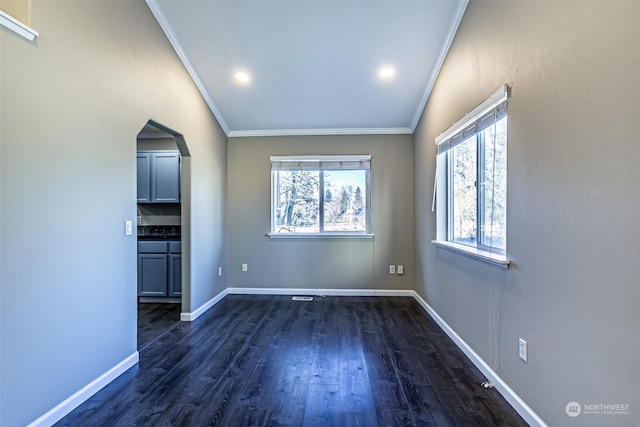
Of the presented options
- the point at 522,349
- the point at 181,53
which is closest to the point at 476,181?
Result: the point at 522,349

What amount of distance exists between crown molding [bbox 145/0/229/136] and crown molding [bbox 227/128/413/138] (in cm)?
35

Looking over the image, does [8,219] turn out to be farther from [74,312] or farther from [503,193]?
[503,193]

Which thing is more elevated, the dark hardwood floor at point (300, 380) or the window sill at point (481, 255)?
the window sill at point (481, 255)

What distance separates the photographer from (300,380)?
2215 mm

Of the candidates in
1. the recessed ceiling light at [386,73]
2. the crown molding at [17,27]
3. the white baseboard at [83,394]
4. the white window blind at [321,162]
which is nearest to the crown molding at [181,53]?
the white window blind at [321,162]

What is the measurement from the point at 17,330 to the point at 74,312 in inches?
13.8

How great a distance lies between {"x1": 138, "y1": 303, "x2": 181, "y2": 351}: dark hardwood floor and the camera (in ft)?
9.90

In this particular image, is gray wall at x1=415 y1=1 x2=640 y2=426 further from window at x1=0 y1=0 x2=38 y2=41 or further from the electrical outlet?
window at x1=0 y1=0 x2=38 y2=41

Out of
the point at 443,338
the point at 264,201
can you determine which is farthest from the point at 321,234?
the point at 443,338

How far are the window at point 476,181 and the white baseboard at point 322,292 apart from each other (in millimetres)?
1406

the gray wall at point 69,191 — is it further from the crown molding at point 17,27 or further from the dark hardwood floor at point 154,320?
the dark hardwood floor at point 154,320

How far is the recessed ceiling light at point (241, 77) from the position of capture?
135 inches

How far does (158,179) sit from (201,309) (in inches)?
75.4

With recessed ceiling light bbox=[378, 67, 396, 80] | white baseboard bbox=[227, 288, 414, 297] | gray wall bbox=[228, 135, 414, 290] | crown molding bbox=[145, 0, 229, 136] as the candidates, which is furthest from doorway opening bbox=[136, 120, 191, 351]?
recessed ceiling light bbox=[378, 67, 396, 80]
